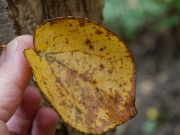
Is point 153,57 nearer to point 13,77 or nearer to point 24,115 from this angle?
point 24,115

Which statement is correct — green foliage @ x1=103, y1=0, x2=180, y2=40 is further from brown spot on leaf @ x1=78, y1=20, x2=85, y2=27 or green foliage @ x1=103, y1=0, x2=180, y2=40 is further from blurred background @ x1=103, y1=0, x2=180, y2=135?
brown spot on leaf @ x1=78, y1=20, x2=85, y2=27

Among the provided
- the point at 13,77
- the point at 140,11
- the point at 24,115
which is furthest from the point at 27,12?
the point at 140,11

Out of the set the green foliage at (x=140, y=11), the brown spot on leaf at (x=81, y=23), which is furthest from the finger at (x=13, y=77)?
the green foliage at (x=140, y=11)

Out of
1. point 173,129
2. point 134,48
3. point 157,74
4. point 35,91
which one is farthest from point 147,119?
point 35,91

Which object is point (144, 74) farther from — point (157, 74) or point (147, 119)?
point (147, 119)

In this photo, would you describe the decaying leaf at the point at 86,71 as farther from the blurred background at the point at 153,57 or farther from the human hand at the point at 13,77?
the blurred background at the point at 153,57

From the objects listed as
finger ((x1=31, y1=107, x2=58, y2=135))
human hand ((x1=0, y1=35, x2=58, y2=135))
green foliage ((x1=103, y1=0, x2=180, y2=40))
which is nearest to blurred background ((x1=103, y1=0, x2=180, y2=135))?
green foliage ((x1=103, y1=0, x2=180, y2=40))
